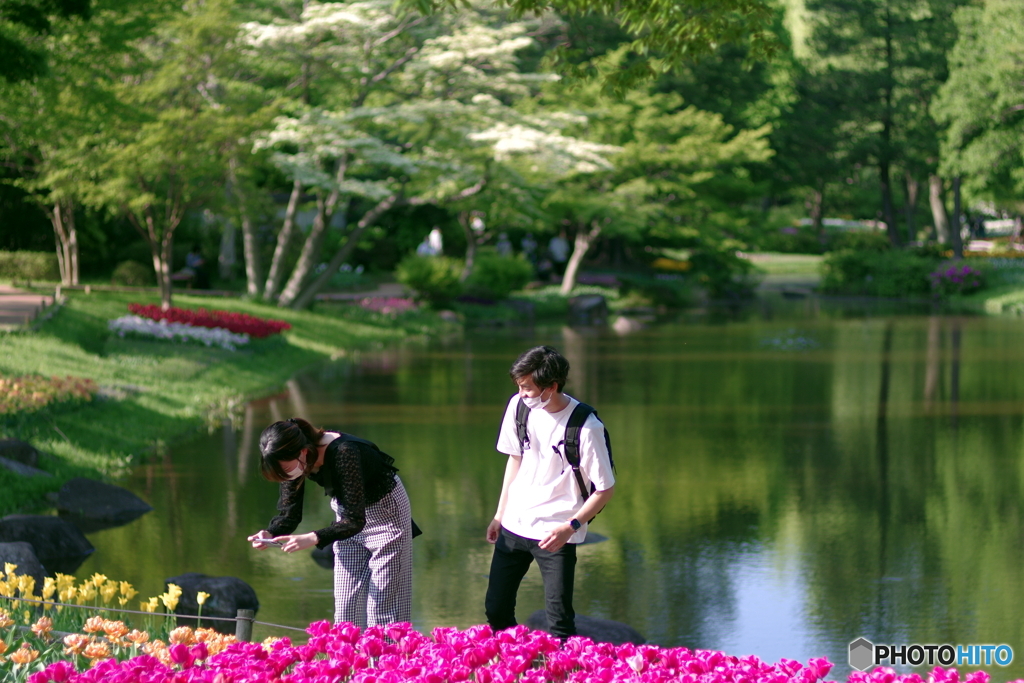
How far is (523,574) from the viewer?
5891 millimetres

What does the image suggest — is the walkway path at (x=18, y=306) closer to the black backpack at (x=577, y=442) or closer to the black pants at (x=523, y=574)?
the black pants at (x=523, y=574)

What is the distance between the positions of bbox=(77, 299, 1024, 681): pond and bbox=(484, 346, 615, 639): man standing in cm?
205

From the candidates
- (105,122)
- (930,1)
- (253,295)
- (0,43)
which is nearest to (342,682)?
(0,43)

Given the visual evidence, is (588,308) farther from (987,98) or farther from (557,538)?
(557,538)

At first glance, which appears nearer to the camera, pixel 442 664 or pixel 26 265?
pixel 442 664

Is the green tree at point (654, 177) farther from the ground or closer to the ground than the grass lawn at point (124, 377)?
farther from the ground

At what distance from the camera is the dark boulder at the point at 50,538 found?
29.7 feet

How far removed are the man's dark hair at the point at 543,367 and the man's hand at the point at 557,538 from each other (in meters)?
0.67

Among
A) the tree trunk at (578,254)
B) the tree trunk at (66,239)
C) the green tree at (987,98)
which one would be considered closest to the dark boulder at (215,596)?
the tree trunk at (66,239)

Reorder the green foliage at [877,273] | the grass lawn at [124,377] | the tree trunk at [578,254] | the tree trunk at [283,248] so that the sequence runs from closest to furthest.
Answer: the grass lawn at [124,377] → the tree trunk at [283,248] → the tree trunk at [578,254] → the green foliage at [877,273]

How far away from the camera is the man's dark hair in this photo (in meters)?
5.54

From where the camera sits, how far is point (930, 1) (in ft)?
195

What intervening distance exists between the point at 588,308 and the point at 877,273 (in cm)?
1901

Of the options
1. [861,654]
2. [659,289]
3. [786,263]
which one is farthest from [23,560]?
[786,263]
